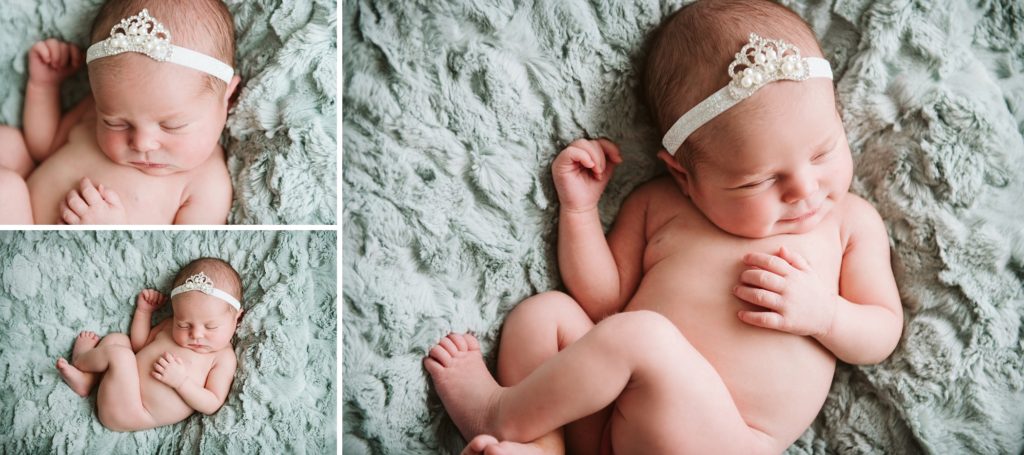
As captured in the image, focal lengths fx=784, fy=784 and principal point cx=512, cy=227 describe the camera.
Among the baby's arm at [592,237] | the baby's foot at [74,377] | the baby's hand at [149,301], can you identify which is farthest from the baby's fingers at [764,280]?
the baby's foot at [74,377]

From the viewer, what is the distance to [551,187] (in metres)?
1.34

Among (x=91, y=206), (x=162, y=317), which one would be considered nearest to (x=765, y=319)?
(x=162, y=317)

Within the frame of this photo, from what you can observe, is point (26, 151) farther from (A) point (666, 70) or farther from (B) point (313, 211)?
(A) point (666, 70)

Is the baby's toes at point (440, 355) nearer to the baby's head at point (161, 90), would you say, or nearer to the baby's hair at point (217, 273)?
the baby's hair at point (217, 273)


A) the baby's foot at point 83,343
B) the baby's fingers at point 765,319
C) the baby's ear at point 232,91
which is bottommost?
the baby's foot at point 83,343

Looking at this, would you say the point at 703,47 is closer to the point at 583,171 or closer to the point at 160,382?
the point at 583,171

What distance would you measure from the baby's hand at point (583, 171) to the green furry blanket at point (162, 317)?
0.39 m

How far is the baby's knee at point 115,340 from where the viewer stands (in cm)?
112

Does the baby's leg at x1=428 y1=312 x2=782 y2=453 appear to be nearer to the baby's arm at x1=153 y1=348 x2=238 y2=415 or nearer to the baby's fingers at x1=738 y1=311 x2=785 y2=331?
the baby's fingers at x1=738 y1=311 x2=785 y2=331

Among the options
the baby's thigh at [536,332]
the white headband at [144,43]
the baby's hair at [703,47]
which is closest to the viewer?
the white headband at [144,43]

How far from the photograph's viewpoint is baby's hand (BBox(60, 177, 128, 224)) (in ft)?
3.61

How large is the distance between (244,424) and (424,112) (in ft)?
1.83

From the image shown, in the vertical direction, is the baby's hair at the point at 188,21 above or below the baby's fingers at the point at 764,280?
above

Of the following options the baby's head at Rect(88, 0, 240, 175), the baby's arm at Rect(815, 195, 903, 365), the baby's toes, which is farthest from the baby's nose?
the baby's arm at Rect(815, 195, 903, 365)
